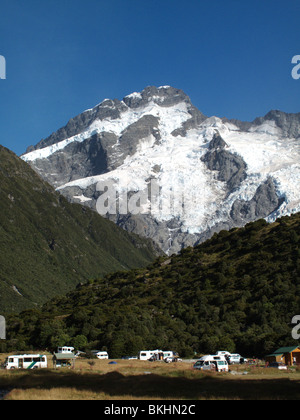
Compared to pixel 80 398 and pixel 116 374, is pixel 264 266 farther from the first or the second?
pixel 80 398

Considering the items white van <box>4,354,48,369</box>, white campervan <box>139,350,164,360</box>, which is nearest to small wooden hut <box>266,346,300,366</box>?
white campervan <box>139,350,164,360</box>

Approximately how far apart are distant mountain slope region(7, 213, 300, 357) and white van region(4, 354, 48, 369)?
2562cm

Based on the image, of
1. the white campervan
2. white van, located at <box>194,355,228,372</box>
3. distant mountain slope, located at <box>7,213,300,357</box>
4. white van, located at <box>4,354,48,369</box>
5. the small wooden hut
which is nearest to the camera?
white van, located at <box>194,355,228,372</box>

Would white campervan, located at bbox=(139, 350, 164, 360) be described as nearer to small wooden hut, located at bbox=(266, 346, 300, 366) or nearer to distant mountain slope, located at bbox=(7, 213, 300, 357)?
distant mountain slope, located at bbox=(7, 213, 300, 357)

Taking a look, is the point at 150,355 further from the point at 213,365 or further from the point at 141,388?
the point at 141,388

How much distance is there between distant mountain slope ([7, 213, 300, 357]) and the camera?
290 feet

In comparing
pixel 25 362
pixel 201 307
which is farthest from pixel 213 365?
pixel 201 307

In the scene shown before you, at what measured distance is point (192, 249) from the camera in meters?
154

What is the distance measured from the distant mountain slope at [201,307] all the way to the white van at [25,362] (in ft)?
84.1

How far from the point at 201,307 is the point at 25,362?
4871 centimetres

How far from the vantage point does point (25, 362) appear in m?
62.3

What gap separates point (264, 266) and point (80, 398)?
86.3 m
